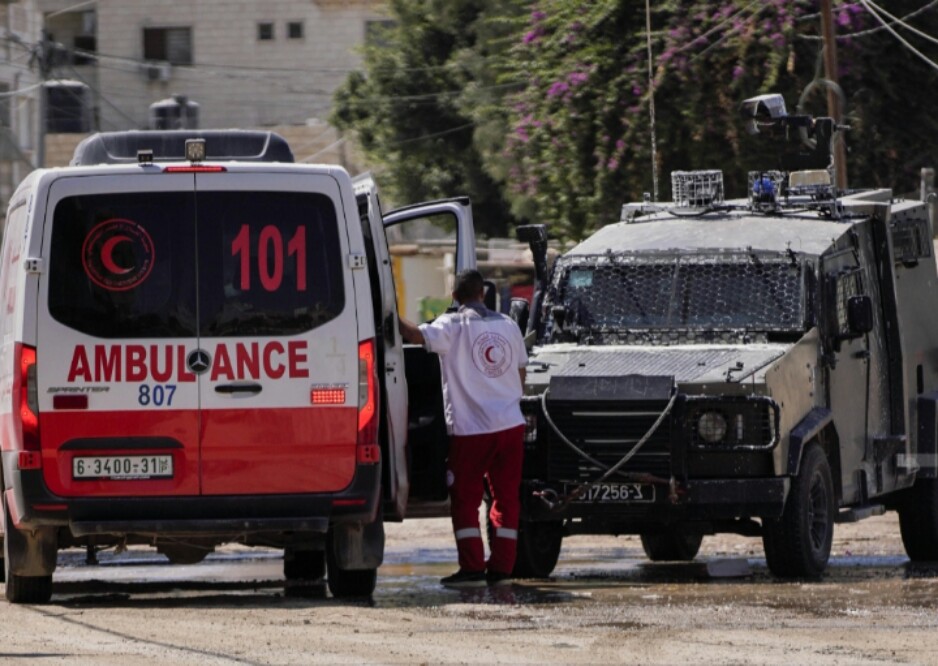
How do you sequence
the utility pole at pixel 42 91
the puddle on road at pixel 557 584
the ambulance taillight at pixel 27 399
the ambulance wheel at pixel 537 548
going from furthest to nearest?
1. the utility pole at pixel 42 91
2. the ambulance wheel at pixel 537 548
3. the puddle on road at pixel 557 584
4. the ambulance taillight at pixel 27 399

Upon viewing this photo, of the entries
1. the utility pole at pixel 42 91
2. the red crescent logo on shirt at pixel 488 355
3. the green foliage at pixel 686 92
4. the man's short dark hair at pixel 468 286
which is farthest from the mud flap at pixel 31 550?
the utility pole at pixel 42 91

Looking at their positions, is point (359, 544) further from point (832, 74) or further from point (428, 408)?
point (832, 74)

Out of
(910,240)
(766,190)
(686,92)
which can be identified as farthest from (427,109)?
(766,190)

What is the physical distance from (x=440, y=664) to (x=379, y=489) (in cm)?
248

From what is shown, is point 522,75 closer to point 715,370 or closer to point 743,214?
point 743,214

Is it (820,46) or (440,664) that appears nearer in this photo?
(440,664)

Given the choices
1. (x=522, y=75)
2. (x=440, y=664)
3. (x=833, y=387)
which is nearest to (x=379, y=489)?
(x=440, y=664)

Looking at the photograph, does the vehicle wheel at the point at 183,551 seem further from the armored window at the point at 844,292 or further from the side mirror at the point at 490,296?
the armored window at the point at 844,292

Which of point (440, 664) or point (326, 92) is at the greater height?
point (326, 92)

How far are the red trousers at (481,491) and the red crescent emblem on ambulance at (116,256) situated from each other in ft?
7.63

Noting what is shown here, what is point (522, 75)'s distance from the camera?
29016 mm

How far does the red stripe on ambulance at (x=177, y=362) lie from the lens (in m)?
10.9


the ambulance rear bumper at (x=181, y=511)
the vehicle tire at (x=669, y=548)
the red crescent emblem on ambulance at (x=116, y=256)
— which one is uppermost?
the red crescent emblem on ambulance at (x=116, y=256)

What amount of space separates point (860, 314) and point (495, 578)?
2.69 metres
